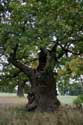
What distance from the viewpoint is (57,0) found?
14.5 meters

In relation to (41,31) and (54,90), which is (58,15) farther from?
(54,90)

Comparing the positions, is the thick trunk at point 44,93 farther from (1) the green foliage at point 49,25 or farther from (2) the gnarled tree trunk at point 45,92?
(1) the green foliage at point 49,25

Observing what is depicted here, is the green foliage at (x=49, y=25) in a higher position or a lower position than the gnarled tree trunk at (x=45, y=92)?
higher

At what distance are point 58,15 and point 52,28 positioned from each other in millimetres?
571

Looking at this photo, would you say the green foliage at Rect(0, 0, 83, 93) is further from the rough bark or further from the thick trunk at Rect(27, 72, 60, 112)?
the thick trunk at Rect(27, 72, 60, 112)

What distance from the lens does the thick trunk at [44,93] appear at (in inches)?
928

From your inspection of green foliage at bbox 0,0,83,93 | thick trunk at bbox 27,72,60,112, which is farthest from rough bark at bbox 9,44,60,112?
green foliage at bbox 0,0,83,93

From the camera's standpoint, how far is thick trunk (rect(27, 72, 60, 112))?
23575 millimetres

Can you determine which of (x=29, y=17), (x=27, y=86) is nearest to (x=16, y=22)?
(x=29, y=17)

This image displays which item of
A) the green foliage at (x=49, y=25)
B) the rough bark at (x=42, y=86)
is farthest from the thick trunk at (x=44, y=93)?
the green foliage at (x=49, y=25)

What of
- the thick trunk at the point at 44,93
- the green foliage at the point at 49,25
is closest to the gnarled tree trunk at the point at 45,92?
the thick trunk at the point at 44,93

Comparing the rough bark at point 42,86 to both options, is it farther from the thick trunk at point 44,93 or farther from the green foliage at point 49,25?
the green foliage at point 49,25

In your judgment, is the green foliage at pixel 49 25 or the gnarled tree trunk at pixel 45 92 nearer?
the green foliage at pixel 49 25

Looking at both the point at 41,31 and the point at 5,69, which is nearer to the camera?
the point at 41,31
